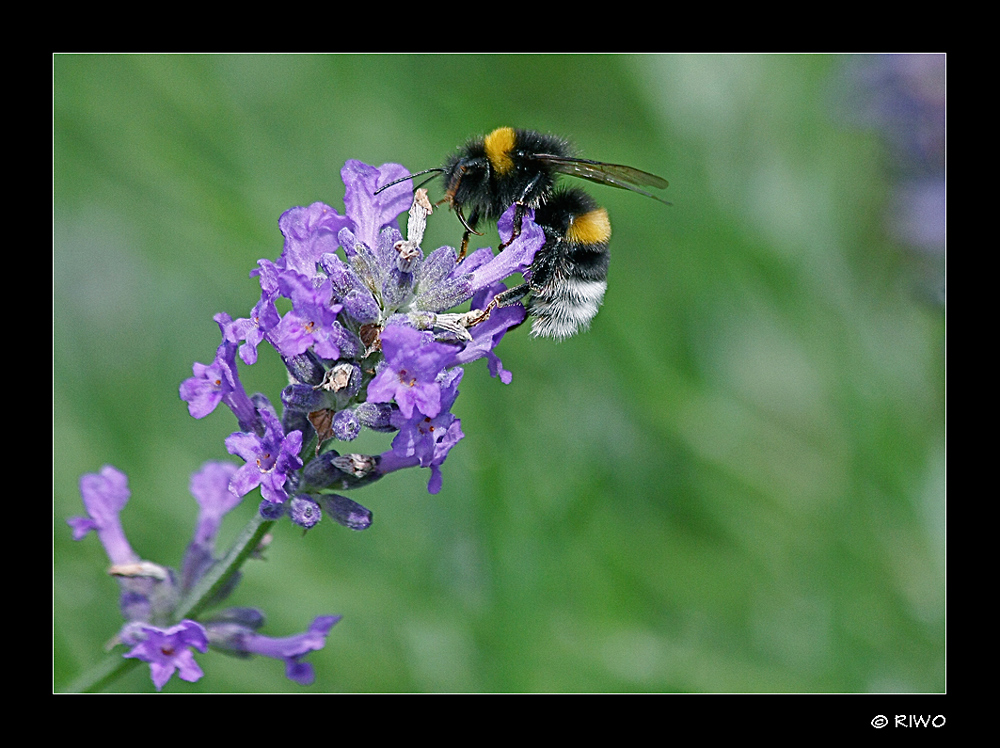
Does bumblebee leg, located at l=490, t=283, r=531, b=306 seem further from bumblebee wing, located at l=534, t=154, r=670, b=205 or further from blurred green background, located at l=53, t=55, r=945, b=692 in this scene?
blurred green background, located at l=53, t=55, r=945, b=692

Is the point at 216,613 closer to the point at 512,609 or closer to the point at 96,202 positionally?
the point at 512,609

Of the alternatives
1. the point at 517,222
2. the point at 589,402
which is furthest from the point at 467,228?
the point at 589,402

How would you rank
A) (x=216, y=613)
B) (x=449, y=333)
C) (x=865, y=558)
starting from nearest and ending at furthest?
(x=449, y=333) → (x=216, y=613) → (x=865, y=558)

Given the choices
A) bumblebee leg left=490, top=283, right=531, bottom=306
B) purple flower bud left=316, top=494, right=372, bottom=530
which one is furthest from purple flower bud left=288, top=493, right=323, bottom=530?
bumblebee leg left=490, top=283, right=531, bottom=306

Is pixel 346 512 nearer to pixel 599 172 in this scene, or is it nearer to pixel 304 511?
pixel 304 511

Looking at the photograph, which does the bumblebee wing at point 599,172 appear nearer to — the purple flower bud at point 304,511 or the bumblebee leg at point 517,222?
the bumblebee leg at point 517,222

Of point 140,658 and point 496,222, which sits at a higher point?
point 496,222
